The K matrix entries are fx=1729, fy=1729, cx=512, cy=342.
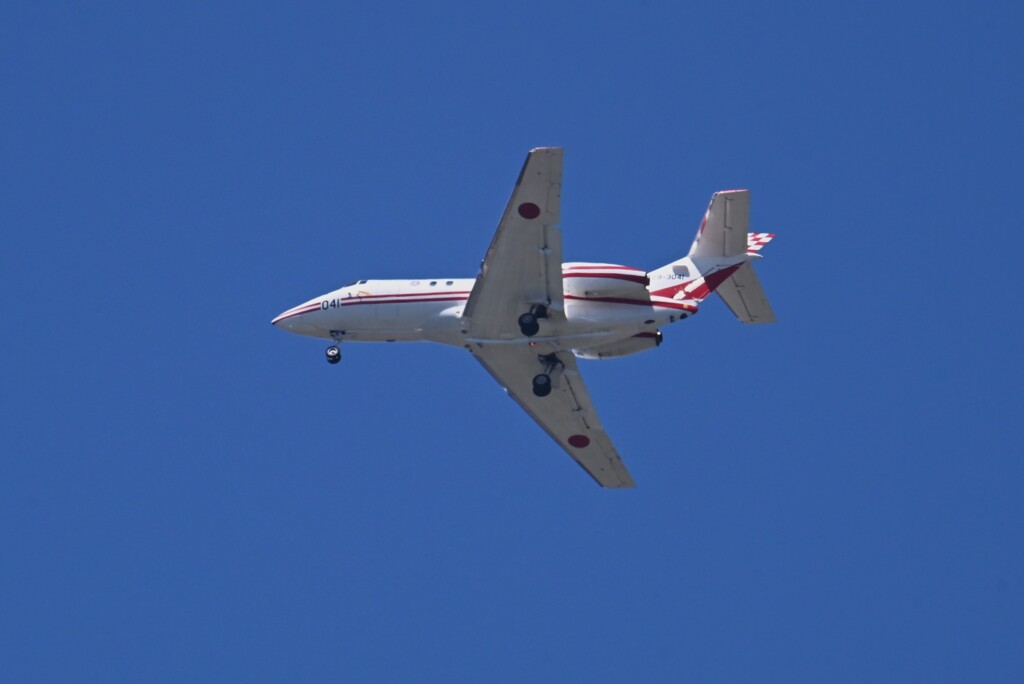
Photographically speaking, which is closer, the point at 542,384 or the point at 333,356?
the point at 542,384

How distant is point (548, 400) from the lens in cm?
6775

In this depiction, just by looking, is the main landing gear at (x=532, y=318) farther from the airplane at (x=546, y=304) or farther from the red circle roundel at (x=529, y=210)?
the red circle roundel at (x=529, y=210)

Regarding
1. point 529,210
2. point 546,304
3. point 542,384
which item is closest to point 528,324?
point 546,304

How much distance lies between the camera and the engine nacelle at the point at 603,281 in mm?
61000

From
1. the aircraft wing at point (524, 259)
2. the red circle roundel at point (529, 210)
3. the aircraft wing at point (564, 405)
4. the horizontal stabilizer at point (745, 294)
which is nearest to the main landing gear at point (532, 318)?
the aircraft wing at point (524, 259)

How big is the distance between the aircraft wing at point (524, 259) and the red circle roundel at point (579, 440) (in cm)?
802

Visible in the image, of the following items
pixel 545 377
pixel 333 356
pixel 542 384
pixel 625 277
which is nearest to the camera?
pixel 625 277

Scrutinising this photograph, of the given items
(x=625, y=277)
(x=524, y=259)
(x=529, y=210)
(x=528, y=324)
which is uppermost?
(x=529, y=210)

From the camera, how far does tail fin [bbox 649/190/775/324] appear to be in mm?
62750

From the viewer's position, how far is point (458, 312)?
209 ft

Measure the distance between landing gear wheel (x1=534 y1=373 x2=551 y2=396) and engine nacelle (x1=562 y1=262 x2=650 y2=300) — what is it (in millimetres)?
5062

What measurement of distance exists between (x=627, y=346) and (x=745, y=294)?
4.75 m

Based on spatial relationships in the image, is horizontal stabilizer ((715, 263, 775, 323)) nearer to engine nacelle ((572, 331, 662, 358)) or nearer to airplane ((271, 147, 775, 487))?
airplane ((271, 147, 775, 487))

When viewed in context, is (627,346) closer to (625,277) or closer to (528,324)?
(625,277)
